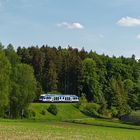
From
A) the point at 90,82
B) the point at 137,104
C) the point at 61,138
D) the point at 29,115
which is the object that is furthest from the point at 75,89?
the point at 61,138

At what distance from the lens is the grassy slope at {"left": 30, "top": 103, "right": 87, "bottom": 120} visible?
376ft

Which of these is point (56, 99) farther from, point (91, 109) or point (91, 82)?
point (91, 82)

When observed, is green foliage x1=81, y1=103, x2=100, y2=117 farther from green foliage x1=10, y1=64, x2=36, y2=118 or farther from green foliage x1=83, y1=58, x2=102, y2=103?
green foliage x1=10, y1=64, x2=36, y2=118

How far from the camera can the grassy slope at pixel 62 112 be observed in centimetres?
11450

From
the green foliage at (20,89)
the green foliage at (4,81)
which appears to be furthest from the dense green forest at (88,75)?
the green foliage at (4,81)

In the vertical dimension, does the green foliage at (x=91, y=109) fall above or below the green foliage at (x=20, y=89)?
below

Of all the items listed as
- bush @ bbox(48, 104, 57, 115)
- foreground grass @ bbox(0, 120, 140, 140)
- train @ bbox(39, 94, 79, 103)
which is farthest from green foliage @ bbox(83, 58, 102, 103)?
foreground grass @ bbox(0, 120, 140, 140)

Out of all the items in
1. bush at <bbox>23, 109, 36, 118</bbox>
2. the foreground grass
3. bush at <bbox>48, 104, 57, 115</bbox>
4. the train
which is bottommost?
the foreground grass

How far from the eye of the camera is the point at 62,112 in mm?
123125

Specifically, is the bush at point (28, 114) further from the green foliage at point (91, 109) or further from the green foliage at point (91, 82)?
the green foliage at point (91, 82)

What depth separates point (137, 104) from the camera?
133750mm

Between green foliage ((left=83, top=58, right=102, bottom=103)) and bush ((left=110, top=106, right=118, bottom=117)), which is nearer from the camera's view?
bush ((left=110, top=106, right=118, bottom=117))

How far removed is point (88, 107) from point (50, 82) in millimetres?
19510

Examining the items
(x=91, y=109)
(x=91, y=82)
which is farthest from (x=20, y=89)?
(x=91, y=82)
